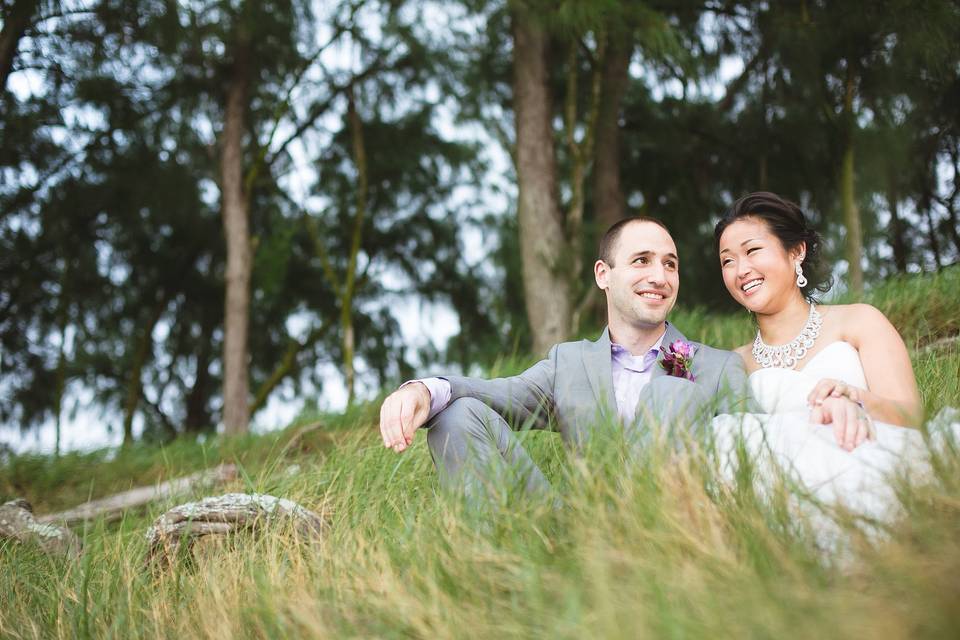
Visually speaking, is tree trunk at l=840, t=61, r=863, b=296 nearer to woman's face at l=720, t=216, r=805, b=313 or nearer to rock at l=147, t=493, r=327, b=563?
woman's face at l=720, t=216, r=805, b=313

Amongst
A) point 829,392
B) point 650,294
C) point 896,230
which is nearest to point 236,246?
point 650,294

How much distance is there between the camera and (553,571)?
6.25ft

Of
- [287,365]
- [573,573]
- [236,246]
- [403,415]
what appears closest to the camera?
[573,573]

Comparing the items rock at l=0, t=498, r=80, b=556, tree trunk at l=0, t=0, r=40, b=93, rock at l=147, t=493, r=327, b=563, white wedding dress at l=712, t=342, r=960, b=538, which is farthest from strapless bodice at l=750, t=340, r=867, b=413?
tree trunk at l=0, t=0, r=40, b=93

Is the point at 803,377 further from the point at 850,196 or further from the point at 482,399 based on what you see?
the point at 850,196

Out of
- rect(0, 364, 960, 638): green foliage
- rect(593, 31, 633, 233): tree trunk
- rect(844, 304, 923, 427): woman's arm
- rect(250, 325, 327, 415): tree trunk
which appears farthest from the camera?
rect(250, 325, 327, 415): tree trunk

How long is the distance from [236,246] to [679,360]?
20.6 feet

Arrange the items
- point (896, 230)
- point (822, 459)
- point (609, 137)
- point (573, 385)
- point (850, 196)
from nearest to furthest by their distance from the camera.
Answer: point (822, 459), point (573, 385), point (850, 196), point (609, 137), point (896, 230)

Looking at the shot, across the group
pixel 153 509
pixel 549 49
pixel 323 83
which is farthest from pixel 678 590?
pixel 323 83

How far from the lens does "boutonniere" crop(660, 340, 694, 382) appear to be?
2722mm

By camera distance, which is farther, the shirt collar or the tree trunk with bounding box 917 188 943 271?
the tree trunk with bounding box 917 188 943 271

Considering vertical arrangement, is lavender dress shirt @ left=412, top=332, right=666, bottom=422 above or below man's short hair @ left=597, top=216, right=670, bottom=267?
below

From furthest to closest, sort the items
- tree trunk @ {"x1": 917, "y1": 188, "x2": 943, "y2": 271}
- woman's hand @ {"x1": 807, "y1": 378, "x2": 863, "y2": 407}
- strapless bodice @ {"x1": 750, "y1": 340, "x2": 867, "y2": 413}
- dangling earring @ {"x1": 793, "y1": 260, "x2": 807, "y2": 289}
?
tree trunk @ {"x1": 917, "y1": 188, "x2": 943, "y2": 271}, dangling earring @ {"x1": 793, "y1": 260, "x2": 807, "y2": 289}, strapless bodice @ {"x1": 750, "y1": 340, "x2": 867, "y2": 413}, woman's hand @ {"x1": 807, "y1": 378, "x2": 863, "y2": 407}

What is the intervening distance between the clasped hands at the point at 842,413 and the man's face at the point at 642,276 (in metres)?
0.72
